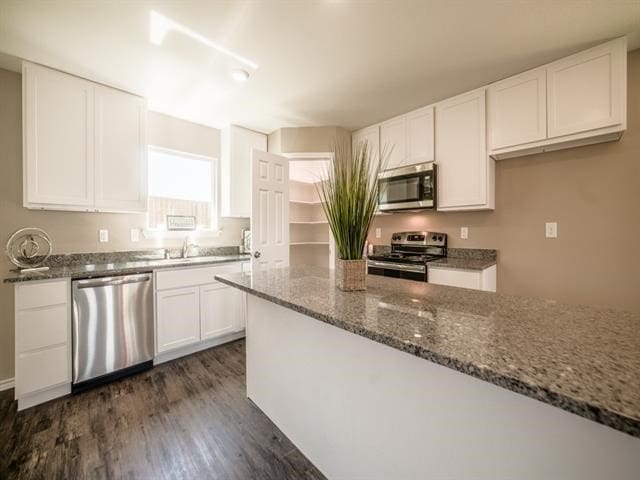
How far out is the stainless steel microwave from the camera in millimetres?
2832

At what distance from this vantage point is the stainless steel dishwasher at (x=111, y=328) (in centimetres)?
207

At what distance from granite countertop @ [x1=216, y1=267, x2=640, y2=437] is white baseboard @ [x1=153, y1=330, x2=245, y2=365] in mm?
1962

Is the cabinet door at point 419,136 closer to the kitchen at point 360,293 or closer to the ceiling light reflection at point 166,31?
the kitchen at point 360,293

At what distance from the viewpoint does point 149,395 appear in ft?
6.70

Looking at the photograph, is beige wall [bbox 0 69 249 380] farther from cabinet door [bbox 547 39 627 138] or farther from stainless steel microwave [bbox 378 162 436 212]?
cabinet door [bbox 547 39 627 138]

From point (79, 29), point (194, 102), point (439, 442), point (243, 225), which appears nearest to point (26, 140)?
point (79, 29)

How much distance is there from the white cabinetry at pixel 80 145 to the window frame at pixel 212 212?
415mm

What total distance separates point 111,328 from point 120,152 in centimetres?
156

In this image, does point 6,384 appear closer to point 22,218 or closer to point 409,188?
point 22,218

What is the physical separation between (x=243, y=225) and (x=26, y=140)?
212 centimetres

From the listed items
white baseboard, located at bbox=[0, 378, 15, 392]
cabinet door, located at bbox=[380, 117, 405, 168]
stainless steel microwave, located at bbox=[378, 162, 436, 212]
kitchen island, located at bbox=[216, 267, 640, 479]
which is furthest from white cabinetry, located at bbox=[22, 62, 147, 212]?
cabinet door, located at bbox=[380, 117, 405, 168]

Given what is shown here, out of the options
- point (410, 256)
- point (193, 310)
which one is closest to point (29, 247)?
point (193, 310)

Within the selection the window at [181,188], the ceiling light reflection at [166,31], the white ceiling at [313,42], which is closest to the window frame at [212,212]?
the window at [181,188]

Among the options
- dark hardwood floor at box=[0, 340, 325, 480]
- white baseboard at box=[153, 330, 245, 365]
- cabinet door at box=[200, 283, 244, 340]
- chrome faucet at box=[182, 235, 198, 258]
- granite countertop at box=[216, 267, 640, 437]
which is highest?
chrome faucet at box=[182, 235, 198, 258]
